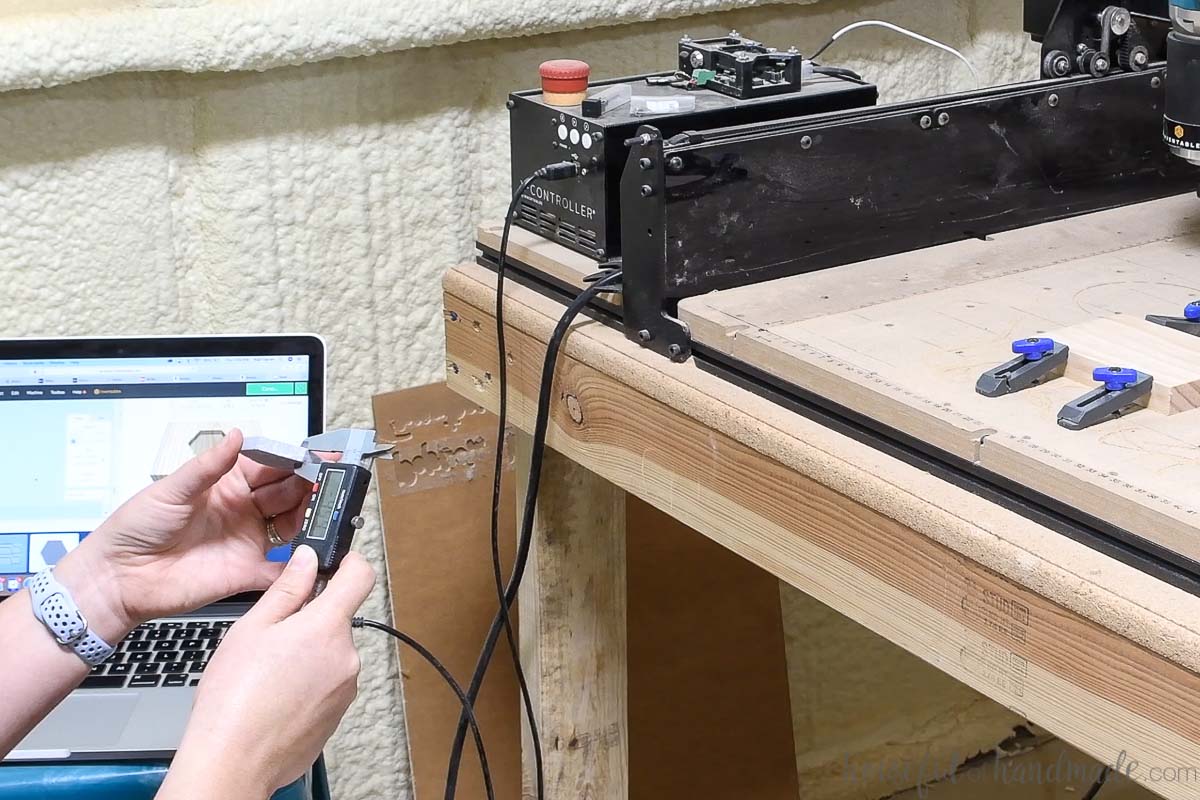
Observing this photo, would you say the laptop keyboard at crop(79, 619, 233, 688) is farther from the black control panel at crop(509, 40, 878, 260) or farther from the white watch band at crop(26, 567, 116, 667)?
the black control panel at crop(509, 40, 878, 260)

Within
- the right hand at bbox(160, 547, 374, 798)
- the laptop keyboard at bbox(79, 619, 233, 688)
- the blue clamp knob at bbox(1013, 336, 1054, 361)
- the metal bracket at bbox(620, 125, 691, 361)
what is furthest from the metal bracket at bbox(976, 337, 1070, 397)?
the laptop keyboard at bbox(79, 619, 233, 688)

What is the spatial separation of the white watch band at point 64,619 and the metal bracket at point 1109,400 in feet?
2.07

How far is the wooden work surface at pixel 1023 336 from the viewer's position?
2.12 feet

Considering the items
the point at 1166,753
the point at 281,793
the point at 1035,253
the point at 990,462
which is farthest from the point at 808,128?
the point at 281,793

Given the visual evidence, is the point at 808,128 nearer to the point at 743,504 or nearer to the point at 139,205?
the point at 743,504

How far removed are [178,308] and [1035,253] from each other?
833mm

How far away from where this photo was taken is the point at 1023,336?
0.81 metres

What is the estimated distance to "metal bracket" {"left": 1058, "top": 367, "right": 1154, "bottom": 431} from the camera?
0.69 metres

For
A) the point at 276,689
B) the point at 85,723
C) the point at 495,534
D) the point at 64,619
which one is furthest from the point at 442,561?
the point at 276,689

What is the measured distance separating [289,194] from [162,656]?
472 mm

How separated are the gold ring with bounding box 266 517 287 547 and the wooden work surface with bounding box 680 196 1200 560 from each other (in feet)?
1.14

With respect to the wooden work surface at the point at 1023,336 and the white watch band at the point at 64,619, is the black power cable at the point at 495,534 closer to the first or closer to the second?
the wooden work surface at the point at 1023,336

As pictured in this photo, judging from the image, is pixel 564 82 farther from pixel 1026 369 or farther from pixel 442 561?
pixel 442 561

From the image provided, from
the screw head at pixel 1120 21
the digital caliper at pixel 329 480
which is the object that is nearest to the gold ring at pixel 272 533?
the digital caliper at pixel 329 480
